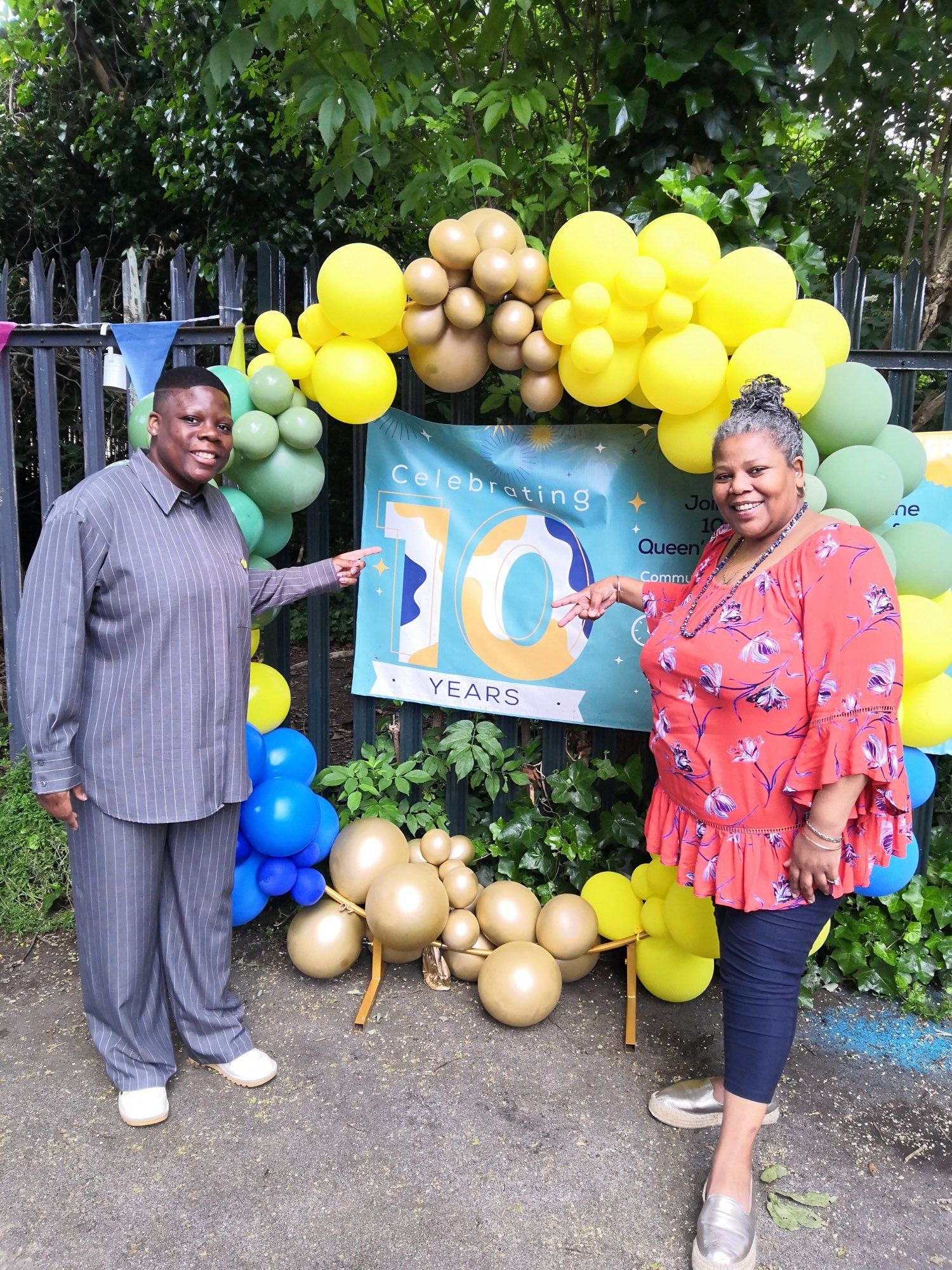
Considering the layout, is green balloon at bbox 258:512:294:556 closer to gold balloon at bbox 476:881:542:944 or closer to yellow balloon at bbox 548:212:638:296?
yellow balloon at bbox 548:212:638:296

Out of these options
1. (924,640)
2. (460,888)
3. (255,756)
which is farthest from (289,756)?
(924,640)

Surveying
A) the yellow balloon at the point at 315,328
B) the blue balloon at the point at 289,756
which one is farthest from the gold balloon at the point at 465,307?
the blue balloon at the point at 289,756

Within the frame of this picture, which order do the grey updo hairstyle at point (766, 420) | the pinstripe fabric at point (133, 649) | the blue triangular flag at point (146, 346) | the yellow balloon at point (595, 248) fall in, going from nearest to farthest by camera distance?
A: the grey updo hairstyle at point (766, 420) → the pinstripe fabric at point (133, 649) → the yellow balloon at point (595, 248) → the blue triangular flag at point (146, 346)

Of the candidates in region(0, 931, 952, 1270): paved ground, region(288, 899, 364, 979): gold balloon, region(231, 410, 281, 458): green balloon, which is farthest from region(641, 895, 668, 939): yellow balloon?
region(231, 410, 281, 458): green balloon

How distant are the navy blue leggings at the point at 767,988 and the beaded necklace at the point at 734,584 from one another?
2.31ft

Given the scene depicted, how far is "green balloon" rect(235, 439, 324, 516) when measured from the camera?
2.83m

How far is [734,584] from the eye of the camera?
7.04 feet

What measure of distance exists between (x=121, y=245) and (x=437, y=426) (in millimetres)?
6175

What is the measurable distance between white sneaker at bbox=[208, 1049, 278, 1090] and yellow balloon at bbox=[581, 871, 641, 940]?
1155 mm

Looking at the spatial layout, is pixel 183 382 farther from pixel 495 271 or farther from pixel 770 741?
pixel 770 741

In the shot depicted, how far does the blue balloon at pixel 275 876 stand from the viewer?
292 centimetres

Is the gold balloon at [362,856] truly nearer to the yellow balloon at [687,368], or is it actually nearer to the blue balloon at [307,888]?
the blue balloon at [307,888]

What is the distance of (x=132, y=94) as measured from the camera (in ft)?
23.9

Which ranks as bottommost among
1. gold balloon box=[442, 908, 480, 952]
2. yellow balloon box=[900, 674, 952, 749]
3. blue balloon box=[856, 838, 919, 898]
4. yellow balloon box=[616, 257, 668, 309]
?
gold balloon box=[442, 908, 480, 952]
